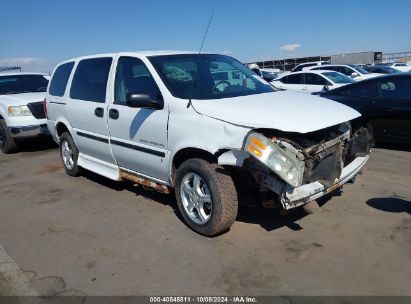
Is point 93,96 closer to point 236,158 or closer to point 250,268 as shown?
point 236,158

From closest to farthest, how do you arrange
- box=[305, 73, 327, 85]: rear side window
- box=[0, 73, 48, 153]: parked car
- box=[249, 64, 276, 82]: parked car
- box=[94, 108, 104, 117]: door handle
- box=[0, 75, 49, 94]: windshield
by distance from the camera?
box=[94, 108, 104, 117]: door handle → box=[249, 64, 276, 82]: parked car → box=[0, 73, 48, 153]: parked car → box=[0, 75, 49, 94]: windshield → box=[305, 73, 327, 85]: rear side window

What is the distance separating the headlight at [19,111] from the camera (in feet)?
28.0

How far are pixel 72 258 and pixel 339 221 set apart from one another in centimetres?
275

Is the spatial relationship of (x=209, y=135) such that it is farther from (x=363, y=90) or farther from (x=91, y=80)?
(x=363, y=90)

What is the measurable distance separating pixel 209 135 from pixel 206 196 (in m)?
0.64

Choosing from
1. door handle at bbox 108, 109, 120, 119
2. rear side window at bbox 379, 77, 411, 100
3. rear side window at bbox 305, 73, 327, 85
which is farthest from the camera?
rear side window at bbox 305, 73, 327, 85

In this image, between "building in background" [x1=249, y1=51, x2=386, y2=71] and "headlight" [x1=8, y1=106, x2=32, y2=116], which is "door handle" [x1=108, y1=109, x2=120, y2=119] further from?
"building in background" [x1=249, y1=51, x2=386, y2=71]

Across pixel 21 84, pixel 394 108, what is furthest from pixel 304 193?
pixel 21 84

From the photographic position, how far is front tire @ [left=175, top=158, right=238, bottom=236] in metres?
3.78

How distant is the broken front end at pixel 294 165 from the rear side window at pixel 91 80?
2502 millimetres

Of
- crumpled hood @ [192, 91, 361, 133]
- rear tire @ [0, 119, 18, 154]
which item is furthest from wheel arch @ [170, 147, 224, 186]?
rear tire @ [0, 119, 18, 154]

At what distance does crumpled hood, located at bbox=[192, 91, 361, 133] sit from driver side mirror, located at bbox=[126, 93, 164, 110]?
0.45 m

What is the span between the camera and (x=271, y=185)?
11.6 feet

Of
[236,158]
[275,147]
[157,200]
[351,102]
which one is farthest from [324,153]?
[351,102]
